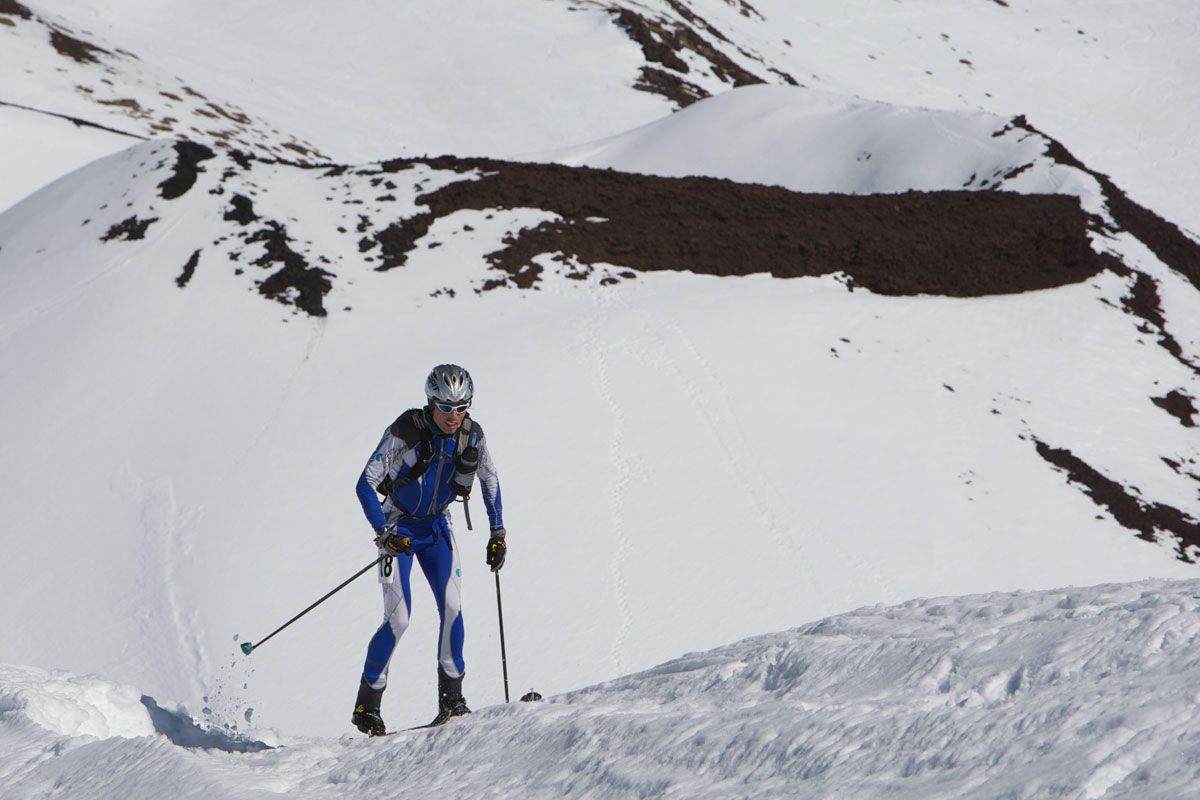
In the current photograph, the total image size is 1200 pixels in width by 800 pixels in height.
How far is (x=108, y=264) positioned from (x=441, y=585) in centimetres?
1434

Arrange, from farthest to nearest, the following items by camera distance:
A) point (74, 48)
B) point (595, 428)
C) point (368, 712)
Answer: point (74, 48)
point (595, 428)
point (368, 712)

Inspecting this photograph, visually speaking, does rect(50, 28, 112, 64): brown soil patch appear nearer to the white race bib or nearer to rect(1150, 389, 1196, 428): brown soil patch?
rect(1150, 389, 1196, 428): brown soil patch

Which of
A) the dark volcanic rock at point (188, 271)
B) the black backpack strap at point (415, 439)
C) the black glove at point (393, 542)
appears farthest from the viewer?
the dark volcanic rock at point (188, 271)

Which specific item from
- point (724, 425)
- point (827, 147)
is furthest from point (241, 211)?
point (827, 147)

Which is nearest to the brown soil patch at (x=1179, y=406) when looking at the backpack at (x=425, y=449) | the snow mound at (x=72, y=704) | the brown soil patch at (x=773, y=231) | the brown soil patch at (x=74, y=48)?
the brown soil patch at (x=773, y=231)

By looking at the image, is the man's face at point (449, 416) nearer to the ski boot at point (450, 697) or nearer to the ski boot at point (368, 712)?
the ski boot at point (450, 697)

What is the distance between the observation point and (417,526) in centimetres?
902

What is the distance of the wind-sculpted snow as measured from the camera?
486cm

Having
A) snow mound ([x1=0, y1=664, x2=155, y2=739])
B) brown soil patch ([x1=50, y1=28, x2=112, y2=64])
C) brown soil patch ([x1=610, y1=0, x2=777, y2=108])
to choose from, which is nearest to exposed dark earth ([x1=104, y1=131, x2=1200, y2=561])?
snow mound ([x1=0, y1=664, x2=155, y2=739])

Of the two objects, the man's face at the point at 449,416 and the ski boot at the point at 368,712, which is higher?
the man's face at the point at 449,416

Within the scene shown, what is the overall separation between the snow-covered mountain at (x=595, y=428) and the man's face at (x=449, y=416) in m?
2.39

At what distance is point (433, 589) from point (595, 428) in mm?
8316

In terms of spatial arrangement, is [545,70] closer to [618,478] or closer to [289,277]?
[289,277]

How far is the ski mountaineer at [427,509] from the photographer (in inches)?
338
